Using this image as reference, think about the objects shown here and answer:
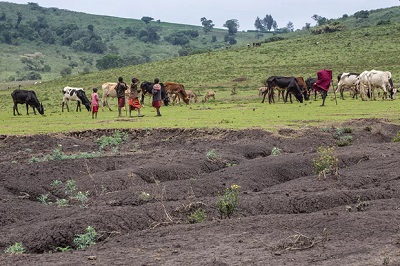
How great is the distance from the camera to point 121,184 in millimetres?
15375

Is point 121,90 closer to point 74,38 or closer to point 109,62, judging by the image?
point 109,62

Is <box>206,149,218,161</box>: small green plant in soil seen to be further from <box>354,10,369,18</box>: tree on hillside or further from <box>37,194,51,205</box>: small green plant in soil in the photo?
<box>354,10,369,18</box>: tree on hillside

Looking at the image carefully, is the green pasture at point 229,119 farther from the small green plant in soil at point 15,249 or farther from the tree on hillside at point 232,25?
the tree on hillside at point 232,25

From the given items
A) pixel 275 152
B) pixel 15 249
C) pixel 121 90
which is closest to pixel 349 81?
pixel 121 90

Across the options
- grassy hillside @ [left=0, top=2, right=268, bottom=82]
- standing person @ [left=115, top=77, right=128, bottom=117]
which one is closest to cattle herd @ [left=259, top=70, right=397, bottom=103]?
standing person @ [left=115, top=77, right=128, bottom=117]

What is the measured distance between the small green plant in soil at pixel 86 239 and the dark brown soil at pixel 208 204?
14cm

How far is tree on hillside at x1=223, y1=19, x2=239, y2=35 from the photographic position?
14962 centimetres

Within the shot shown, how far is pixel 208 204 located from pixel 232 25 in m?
141

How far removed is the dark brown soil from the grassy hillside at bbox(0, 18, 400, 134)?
4.70m

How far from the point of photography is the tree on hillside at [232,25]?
150 m

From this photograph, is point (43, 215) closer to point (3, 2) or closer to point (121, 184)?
point (121, 184)

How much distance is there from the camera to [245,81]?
179 ft

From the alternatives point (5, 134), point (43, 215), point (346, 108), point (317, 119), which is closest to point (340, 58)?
point (346, 108)

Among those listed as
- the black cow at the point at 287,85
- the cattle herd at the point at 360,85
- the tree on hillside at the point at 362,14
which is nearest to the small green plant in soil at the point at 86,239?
the cattle herd at the point at 360,85
